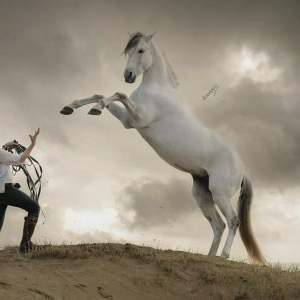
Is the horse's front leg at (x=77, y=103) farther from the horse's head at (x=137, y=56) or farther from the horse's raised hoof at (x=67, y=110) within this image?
the horse's head at (x=137, y=56)

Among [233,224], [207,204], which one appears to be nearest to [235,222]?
[233,224]

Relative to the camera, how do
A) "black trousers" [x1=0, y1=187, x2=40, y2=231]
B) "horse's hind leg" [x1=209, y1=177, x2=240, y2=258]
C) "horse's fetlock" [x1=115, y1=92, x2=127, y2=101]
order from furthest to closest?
"horse's hind leg" [x1=209, y1=177, x2=240, y2=258]
"horse's fetlock" [x1=115, y1=92, x2=127, y2=101]
"black trousers" [x1=0, y1=187, x2=40, y2=231]

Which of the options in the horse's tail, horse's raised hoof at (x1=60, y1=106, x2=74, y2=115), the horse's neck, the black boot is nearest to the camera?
the black boot

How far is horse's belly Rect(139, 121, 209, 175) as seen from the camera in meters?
7.82

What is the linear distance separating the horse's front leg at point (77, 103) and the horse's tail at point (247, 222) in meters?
3.27

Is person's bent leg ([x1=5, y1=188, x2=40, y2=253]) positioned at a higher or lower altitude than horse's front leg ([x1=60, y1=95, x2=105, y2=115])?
lower

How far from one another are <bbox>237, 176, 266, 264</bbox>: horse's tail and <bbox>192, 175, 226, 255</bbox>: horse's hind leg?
669mm

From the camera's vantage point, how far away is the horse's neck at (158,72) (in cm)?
834

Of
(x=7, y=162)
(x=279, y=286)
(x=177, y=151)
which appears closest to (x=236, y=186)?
(x=177, y=151)

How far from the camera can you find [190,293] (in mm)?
6090

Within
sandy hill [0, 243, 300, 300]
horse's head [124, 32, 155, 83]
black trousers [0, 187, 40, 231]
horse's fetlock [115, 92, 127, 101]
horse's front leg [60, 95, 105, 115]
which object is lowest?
sandy hill [0, 243, 300, 300]

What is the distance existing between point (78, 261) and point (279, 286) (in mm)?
2821

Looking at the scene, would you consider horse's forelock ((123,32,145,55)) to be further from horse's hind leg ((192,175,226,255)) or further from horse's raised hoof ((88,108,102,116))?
horse's hind leg ((192,175,226,255))

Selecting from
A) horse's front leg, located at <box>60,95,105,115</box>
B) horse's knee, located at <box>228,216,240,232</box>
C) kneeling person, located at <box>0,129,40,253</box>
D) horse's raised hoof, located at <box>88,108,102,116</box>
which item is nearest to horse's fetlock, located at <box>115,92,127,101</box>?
horse's front leg, located at <box>60,95,105,115</box>
